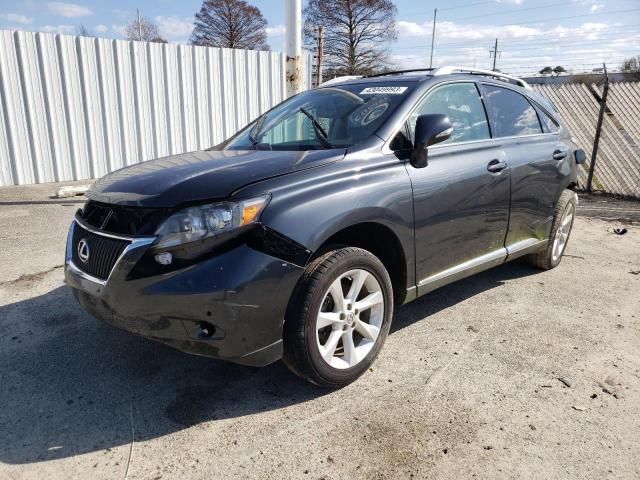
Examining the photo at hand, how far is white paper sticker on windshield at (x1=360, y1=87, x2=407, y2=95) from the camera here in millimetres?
3334

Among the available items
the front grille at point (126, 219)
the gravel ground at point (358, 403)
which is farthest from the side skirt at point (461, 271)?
the front grille at point (126, 219)

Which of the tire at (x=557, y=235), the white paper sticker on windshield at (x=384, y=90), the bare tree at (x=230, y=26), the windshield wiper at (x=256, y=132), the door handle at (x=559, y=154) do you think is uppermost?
the bare tree at (x=230, y=26)

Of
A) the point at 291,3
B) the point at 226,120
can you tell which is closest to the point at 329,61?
the point at 226,120

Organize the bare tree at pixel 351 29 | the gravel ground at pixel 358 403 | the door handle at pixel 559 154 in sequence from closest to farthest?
1. the gravel ground at pixel 358 403
2. the door handle at pixel 559 154
3. the bare tree at pixel 351 29

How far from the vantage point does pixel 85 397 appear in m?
2.71

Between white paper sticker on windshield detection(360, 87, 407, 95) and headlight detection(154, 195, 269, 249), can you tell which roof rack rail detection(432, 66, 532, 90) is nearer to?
white paper sticker on windshield detection(360, 87, 407, 95)

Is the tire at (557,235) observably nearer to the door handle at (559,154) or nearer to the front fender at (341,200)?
the door handle at (559,154)

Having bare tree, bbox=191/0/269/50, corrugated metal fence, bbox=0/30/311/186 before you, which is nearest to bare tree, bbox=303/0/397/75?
bare tree, bbox=191/0/269/50

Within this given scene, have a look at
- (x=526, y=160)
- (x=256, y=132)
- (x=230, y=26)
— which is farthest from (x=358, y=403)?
(x=230, y=26)

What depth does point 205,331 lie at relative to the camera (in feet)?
7.63

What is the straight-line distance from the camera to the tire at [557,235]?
14.9 ft

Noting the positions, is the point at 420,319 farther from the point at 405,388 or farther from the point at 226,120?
the point at 226,120

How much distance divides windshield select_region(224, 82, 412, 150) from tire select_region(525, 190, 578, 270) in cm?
216

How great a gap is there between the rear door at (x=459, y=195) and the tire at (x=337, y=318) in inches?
17.4
